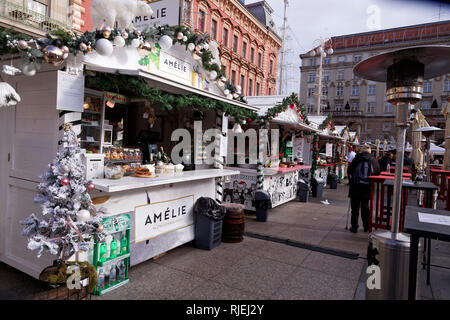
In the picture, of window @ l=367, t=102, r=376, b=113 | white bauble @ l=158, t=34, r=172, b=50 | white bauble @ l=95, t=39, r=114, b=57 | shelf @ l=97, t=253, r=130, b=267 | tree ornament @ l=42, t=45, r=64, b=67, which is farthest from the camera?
window @ l=367, t=102, r=376, b=113

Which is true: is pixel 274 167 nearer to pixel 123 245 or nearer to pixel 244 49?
pixel 123 245

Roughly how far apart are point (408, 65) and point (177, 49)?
3379 millimetres

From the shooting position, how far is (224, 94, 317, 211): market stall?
7.68 m

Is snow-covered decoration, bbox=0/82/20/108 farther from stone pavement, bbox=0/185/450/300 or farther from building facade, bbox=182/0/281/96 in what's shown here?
building facade, bbox=182/0/281/96

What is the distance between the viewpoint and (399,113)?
295cm

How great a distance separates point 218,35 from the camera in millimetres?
24875

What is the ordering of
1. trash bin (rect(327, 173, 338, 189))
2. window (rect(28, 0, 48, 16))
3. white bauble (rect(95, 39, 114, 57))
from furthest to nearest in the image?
trash bin (rect(327, 173, 338, 189))
window (rect(28, 0, 48, 16))
white bauble (rect(95, 39, 114, 57))

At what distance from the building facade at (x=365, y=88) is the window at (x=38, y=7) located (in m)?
37.9

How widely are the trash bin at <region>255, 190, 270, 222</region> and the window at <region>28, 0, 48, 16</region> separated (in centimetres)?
1329

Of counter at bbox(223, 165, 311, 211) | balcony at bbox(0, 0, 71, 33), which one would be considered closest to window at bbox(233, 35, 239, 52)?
balcony at bbox(0, 0, 71, 33)

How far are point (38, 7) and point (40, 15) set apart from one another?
0.65 metres

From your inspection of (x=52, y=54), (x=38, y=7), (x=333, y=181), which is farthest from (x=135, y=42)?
(x=38, y=7)

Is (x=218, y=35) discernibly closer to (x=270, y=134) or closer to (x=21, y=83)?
(x=270, y=134)

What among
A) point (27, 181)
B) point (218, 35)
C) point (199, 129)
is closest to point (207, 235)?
point (199, 129)
